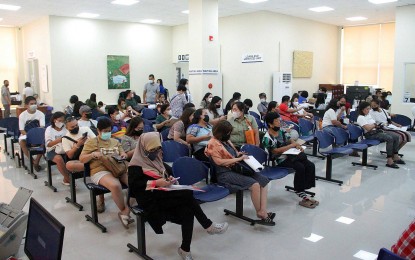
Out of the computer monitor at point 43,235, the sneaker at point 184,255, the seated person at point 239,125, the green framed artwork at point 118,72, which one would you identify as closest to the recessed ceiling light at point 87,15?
the green framed artwork at point 118,72

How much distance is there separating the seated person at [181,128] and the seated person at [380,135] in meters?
3.43

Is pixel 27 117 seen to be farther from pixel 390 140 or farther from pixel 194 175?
pixel 390 140

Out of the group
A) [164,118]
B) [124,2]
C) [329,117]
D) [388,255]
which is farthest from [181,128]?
[124,2]

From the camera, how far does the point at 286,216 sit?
14.2 ft

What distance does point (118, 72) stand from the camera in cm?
1288

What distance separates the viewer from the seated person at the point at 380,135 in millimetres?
6727

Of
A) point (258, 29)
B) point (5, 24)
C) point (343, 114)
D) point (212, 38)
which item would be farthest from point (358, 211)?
point (5, 24)

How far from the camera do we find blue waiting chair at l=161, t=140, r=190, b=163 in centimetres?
490

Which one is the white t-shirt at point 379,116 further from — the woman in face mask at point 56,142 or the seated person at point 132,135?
the woman in face mask at point 56,142

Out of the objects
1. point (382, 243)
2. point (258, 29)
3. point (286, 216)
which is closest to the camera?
point (382, 243)

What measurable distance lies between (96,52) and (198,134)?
8.24 meters

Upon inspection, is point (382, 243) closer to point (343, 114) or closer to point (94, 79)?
point (343, 114)

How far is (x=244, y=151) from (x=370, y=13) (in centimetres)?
956

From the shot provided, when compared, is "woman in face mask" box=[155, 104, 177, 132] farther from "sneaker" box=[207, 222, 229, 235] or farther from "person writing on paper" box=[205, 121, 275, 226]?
"sneaker" box=[207, 222, 229, 235]
